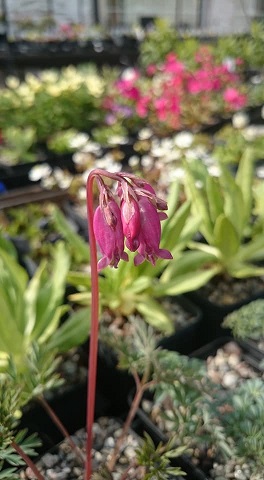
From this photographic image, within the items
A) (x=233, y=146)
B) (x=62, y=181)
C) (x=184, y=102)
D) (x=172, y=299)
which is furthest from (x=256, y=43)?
(x=172, y=299)

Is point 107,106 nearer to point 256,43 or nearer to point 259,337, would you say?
point 259,337

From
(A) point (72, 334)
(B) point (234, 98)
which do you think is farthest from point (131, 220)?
(B) point (234, 98)

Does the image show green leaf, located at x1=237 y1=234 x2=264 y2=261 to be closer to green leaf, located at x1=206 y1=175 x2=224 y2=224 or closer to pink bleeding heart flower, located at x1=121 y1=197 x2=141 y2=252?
green leaf, located at x1=206 y1=175 x2=224 y2=224

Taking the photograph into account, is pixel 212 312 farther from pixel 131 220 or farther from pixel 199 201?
pixel 131 220

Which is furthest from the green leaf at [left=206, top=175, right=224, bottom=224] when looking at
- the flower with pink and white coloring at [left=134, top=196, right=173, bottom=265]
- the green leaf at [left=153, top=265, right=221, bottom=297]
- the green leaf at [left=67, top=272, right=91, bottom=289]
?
the flower with pink and white coloring at [left=134, top=196, right=173, bottom=265]

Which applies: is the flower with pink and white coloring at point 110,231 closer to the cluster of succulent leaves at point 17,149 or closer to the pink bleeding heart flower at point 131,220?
the pink bleeding heart flower at point 131,220

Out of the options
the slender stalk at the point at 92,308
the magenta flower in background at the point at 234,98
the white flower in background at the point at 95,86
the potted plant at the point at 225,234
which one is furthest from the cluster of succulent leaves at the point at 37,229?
the magenta flower in background at the point at 234,98

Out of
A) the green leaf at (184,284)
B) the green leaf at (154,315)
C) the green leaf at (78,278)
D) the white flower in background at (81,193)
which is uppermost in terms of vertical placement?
the white flower in background at (81,193)
